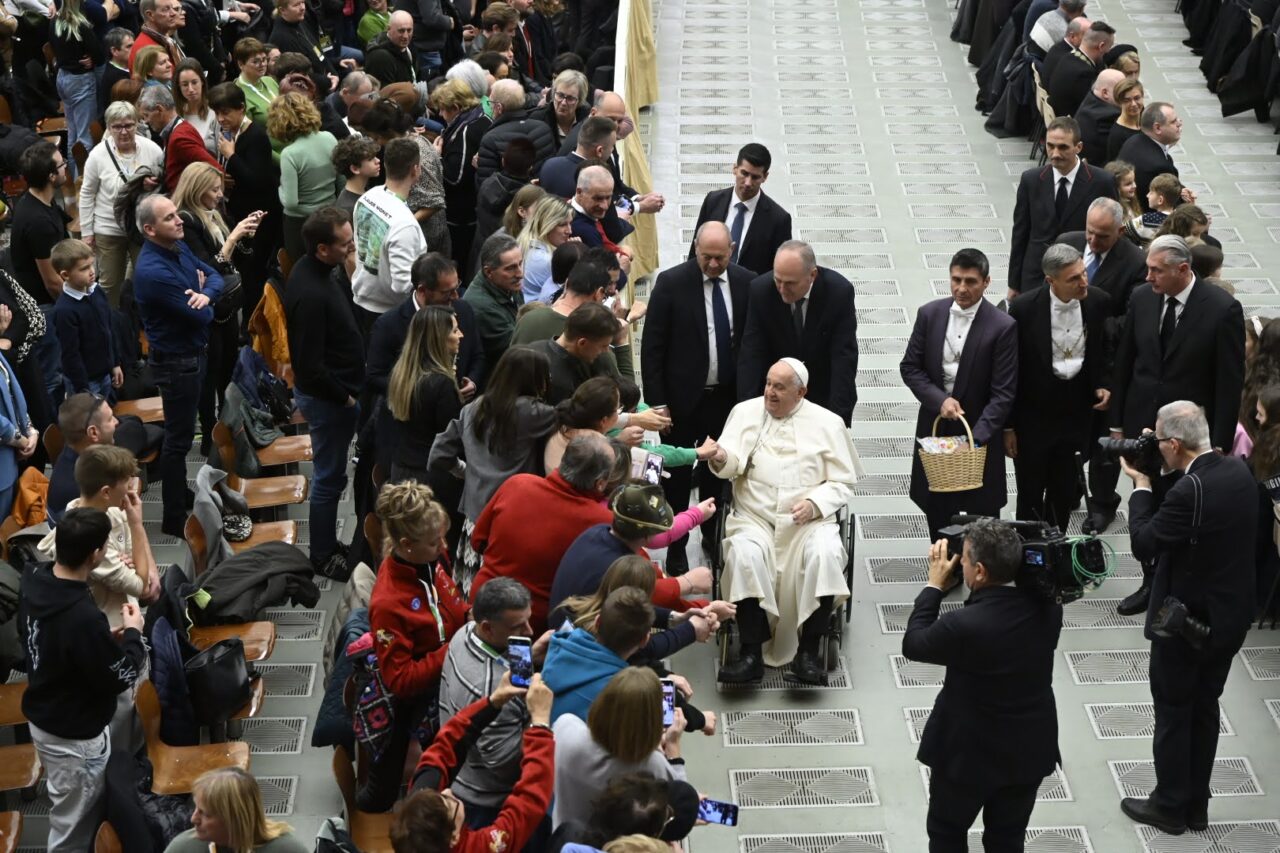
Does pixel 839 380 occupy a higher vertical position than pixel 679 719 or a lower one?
lower

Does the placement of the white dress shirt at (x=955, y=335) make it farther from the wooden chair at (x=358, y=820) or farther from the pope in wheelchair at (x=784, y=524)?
the wooden chair at (x=358, y=820)

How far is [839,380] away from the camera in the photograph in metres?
8.00

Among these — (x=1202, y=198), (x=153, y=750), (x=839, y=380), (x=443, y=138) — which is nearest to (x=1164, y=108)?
(x=1202, y=198)

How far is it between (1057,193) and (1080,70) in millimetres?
3016

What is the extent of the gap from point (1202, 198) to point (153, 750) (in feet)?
31.5

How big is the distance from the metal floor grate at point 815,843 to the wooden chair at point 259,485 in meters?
3.13

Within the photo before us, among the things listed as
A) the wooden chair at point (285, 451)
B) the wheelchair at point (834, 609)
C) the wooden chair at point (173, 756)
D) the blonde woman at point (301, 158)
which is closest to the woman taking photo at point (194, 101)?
the blonde woman at point (301, 158)

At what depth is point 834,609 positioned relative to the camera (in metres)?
7.42

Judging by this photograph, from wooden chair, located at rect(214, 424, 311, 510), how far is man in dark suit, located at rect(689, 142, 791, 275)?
103 inches

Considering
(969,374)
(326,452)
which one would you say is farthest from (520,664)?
(969,374)

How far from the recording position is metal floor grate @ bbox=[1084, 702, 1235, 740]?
7.28 m

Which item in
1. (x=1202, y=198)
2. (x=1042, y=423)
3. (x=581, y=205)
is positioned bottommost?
(x=1202, y=198)

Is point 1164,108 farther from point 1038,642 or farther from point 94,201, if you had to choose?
point 94,201

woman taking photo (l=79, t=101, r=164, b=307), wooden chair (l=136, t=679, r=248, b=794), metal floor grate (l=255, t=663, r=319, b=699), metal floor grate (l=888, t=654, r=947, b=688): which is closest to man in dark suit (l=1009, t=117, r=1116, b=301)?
metal floor grate (l=888, t=654, r=947, b=688)
